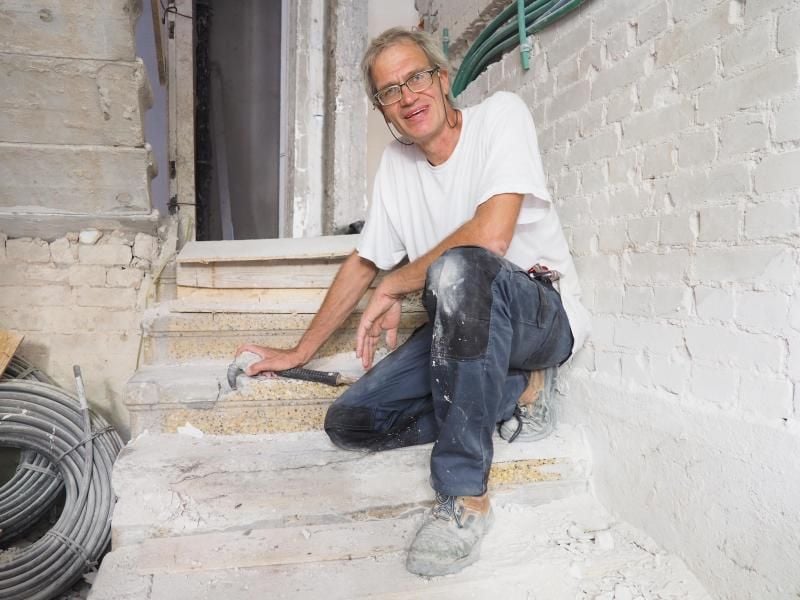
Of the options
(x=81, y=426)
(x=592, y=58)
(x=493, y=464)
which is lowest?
(x=81, y=426)

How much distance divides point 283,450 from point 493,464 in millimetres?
581

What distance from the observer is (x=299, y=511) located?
1286 millimetres

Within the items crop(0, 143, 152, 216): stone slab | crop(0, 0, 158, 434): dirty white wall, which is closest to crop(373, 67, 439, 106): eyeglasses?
crop(0, 0, 158, 434): dirty white wall

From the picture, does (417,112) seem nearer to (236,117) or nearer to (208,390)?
(208,390)

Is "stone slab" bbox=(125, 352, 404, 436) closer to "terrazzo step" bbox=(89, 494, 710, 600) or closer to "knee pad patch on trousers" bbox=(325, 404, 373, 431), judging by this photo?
"knee pad patch on trousers" bbox=(325, 404, 373, 431)

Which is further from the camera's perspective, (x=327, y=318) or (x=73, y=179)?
(x=73, y=179)

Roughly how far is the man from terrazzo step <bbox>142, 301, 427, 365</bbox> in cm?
24

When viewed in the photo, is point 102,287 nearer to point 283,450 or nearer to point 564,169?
point 283,450

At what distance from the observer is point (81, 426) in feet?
7.07

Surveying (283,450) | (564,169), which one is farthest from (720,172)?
(283,450)

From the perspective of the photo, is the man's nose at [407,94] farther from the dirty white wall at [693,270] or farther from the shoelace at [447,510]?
the shoelace at [447,510]

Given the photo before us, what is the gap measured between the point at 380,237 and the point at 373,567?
3.11ft

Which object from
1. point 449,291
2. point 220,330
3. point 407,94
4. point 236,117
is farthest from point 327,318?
point 236,117

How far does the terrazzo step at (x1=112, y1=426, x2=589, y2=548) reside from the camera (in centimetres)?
126
